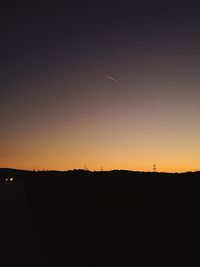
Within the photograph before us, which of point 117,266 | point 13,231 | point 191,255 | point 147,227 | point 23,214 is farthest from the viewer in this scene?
point 23,214

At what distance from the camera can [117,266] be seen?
1345 cm

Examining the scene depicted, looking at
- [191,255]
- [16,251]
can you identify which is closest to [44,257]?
[16,251]

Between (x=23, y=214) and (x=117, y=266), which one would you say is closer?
(x=117, y=266)

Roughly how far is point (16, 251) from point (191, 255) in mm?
6255

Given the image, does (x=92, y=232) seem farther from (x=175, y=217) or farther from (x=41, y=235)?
(x=175, y=217)

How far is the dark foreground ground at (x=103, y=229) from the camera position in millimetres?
14195

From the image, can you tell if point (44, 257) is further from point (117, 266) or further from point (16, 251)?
point (117, 266)

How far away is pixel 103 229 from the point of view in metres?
18.4

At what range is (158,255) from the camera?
1480 centimetres

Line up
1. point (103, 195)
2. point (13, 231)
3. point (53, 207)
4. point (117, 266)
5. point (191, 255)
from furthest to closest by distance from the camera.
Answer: point (103, 195) < point (53, 207) < point (13, 231) < point (191, 255) < point (117, 266)

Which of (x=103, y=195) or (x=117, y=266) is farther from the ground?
(x=103, y=195)

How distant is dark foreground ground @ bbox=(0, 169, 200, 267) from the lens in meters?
14.2

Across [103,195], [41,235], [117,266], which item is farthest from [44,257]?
[103,195]

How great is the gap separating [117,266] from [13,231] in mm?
5584
